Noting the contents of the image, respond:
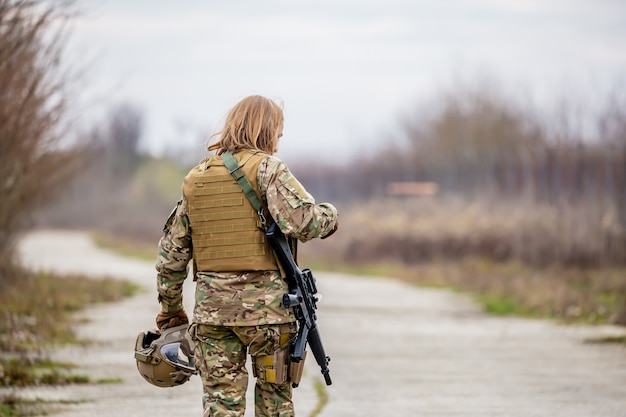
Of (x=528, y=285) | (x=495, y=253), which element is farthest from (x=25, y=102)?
(x=495, y=253)

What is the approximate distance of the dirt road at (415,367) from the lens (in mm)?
8859

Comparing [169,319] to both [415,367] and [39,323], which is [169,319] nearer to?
[415,367]

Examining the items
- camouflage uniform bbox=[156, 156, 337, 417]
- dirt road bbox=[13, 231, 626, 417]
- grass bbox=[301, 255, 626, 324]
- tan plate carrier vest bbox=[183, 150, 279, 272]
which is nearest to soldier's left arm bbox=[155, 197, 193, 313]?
camouflage uniform bbox=[156, 156, 337, 417]

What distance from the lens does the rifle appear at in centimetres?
576

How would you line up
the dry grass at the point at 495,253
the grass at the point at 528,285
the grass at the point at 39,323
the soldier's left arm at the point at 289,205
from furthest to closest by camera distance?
the dry grass at the point at 495,253 < the grass at the point at 528,285 < the grass at the point at 39,323 < the soldier's left arm at the point at 289,205

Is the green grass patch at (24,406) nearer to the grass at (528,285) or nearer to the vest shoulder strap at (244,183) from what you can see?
the vest shoulder strap at (244,183)

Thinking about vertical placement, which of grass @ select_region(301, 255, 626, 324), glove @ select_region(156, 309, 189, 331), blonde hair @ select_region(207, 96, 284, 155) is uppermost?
blonde hair @ select_region(207, 96, 284, 155)

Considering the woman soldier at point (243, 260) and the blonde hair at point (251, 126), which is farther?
the blonde hair at point (251, 126)

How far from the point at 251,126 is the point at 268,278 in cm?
71

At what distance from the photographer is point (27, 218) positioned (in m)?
18.0

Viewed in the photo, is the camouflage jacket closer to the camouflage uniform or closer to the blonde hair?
the camouflage uniform

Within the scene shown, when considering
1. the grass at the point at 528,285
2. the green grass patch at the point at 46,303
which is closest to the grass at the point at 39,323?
the green grass patch at the point at 46,303

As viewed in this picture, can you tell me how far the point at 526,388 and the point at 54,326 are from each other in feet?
18.0

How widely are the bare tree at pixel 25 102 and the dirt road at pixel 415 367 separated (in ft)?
5.75
